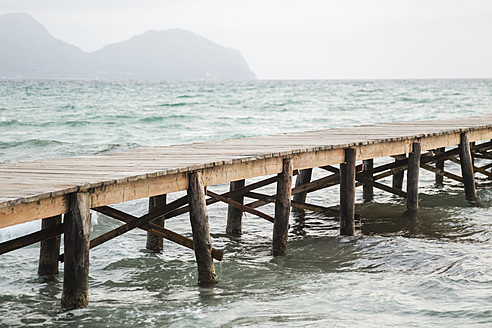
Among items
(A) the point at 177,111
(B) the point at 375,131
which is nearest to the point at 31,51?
(A) the point at 177,111

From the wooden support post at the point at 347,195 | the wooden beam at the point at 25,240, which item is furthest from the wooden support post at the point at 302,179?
the wooden beam at the point at 25,240

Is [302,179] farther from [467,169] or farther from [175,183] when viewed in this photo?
[175,183]

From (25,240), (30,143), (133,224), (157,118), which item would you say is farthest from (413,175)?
(157,118)

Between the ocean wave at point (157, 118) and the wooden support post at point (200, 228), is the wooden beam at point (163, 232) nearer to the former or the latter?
the wooden support post at point (200, 228)

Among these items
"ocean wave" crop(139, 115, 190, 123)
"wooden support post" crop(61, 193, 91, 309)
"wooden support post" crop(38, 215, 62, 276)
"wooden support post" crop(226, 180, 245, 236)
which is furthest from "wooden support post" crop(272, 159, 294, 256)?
"ocean wave" crop(139, 115, 190, 123)

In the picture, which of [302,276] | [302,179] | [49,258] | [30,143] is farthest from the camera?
[30,143]

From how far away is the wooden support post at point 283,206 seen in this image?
724 centimetres

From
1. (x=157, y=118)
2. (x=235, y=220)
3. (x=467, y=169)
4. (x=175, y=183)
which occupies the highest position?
(x=175, y=183)

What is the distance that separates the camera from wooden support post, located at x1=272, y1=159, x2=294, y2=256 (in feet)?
23.8

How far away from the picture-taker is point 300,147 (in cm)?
766

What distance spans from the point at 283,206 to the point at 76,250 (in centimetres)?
290

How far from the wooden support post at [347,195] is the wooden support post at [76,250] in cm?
402

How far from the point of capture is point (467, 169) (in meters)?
10.8

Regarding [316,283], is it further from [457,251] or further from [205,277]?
[457,251]
